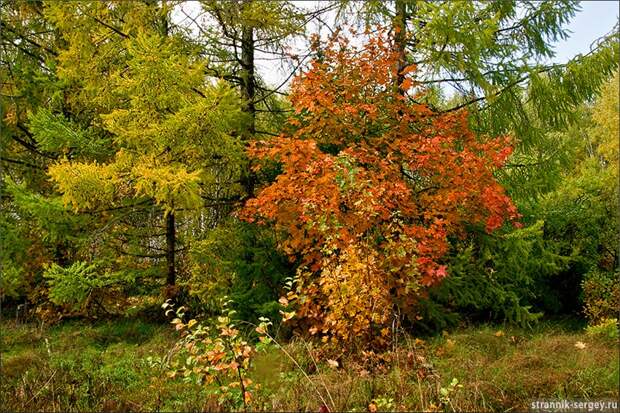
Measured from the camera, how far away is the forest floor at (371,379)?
14.9 ft

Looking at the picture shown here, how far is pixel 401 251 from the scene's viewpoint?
5316 mm

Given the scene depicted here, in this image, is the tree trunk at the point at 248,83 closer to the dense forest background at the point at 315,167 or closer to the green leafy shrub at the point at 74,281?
the dense forest background at the point at 315,167

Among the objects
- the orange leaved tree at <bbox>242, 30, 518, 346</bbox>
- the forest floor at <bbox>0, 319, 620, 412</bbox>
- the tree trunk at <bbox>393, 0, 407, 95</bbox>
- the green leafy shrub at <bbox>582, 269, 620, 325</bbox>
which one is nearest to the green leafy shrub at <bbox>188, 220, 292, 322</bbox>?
the orange leaved tree at <bbox>242, 30, 518, 346</bbox>

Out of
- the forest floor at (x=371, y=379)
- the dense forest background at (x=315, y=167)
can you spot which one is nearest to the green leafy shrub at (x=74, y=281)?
the dense forest background at (x=315, y=167)

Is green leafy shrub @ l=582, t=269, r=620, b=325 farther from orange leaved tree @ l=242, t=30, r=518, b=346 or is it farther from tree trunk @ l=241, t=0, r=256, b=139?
tree trunk @ l=241, t=0, r=256, b=139

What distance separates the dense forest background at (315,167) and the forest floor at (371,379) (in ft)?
1.24

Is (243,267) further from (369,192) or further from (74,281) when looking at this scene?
(369,192)

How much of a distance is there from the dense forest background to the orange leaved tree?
0.04 meters

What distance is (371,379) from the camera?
16.3 ft

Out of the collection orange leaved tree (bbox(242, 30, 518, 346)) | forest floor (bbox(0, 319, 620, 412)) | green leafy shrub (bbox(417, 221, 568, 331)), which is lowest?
forest floor (bbox(0, 319, 620, 412))

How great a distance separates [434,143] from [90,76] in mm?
6073

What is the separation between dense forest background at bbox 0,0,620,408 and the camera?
598 centimetres

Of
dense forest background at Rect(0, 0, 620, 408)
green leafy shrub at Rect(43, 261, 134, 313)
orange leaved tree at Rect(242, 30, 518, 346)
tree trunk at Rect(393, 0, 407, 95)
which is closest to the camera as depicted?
orange leaved tree at Rect(242, 30, 518, 346)

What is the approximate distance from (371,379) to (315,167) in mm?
2576
